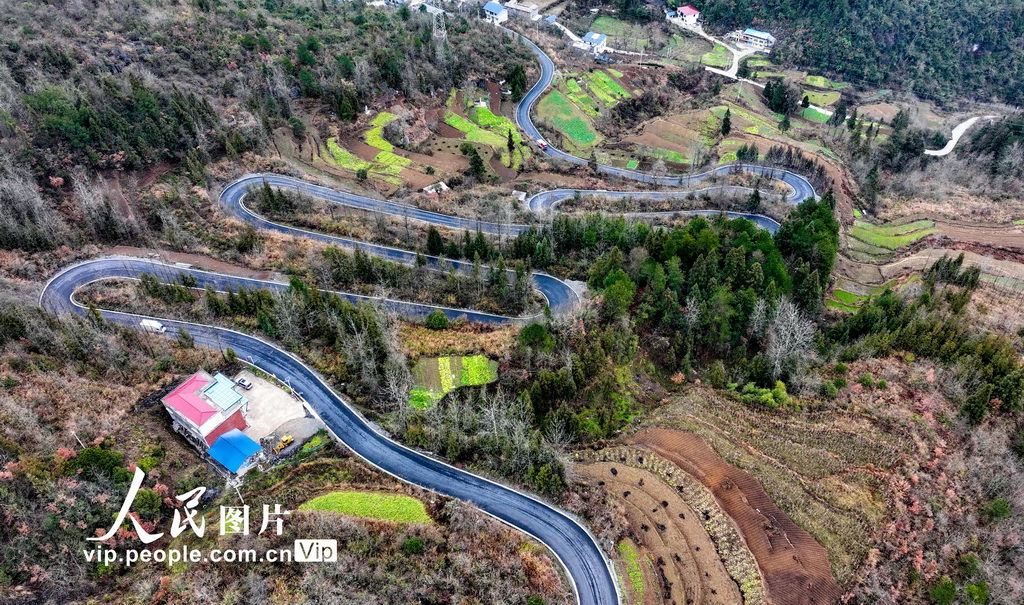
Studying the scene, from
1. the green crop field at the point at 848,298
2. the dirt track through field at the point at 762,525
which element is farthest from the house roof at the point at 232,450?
the green crop field at the point at 848,298

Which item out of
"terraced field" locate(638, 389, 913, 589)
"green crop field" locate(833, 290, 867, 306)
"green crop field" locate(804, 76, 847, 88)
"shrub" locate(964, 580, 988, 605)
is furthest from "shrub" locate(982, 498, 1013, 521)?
"green crop field" locate(804, 76, 847, 88)

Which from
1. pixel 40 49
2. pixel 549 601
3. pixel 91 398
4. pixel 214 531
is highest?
pixel 40 49

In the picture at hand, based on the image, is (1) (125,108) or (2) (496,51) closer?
(1) (125,108)

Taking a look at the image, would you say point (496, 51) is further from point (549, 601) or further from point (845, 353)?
point (549, 601)

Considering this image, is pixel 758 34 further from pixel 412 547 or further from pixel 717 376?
pixel 412 547

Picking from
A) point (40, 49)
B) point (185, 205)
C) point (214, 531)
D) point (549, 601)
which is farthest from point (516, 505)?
point (40, 49)

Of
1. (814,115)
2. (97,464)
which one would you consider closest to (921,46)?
(814,115)
